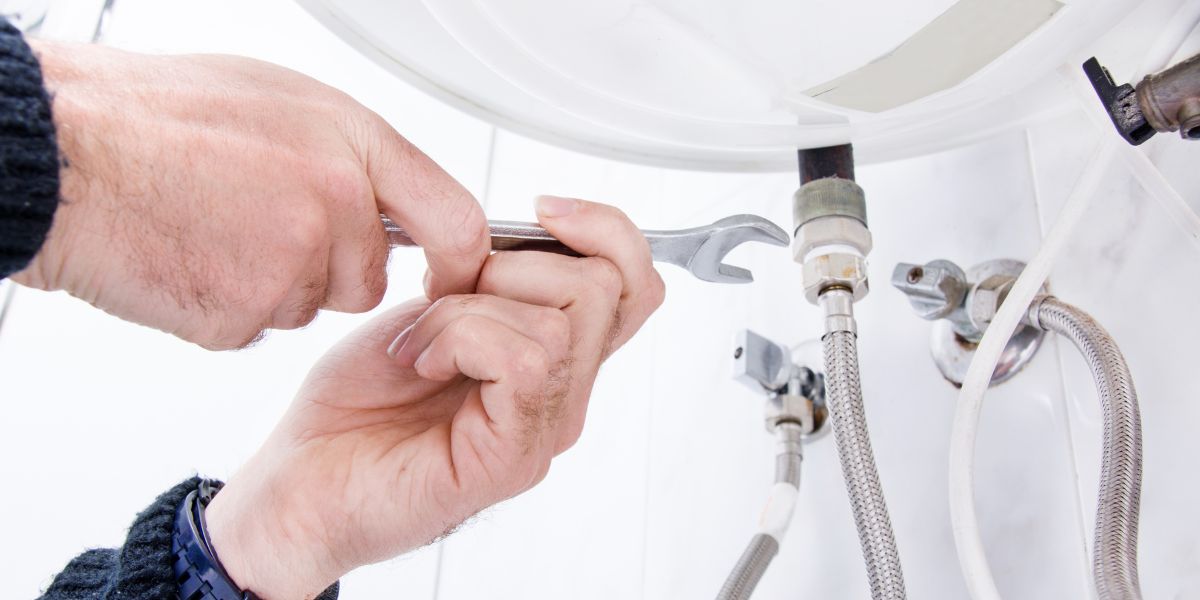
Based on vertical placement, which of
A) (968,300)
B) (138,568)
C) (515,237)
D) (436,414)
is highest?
(968,300)

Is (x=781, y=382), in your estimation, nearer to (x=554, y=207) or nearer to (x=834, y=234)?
(x=834, y=234)

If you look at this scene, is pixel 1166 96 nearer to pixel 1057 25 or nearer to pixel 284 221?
→ pixel 1057 25

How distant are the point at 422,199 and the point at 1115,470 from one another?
13.7 inches

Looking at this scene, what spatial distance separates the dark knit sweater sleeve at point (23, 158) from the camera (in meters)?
0.29

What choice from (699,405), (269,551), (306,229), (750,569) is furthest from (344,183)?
(699,405)

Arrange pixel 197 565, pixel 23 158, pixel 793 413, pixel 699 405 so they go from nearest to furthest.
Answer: pixel 23 158 < pixel 197 565 < pixel 793 413 < pixel 699 405

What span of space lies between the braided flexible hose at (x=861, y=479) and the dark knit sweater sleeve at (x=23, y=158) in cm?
37

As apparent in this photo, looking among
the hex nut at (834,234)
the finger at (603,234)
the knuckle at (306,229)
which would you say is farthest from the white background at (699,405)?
the knuckle at (306,229)

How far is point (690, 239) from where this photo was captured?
456 millimetres

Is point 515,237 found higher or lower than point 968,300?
lower

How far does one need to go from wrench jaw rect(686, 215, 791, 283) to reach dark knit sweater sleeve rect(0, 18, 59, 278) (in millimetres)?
298

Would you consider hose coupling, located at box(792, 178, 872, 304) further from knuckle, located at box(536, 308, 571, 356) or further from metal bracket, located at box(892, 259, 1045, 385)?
knuckle, located at box(536, 308, 571, 356)

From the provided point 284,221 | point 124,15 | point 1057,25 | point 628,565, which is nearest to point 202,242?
point 284,221

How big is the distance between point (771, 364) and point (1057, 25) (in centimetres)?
31
